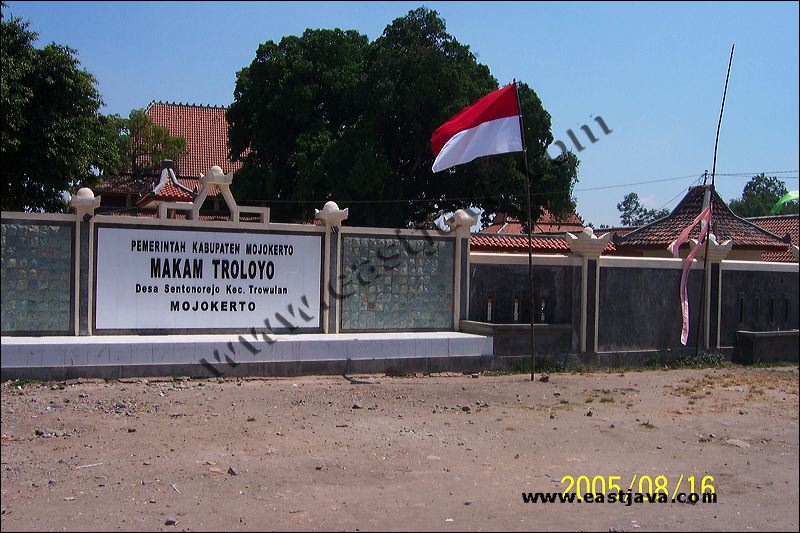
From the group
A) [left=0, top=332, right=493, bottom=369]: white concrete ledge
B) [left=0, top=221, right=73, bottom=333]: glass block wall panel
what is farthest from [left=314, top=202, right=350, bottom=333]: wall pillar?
[left=0, top=221, right=73, bottom=333]: glass block wall panel

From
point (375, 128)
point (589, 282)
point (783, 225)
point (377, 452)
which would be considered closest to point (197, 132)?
point (375, 128)

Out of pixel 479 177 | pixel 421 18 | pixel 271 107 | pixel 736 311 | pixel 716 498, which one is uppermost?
pixel 421 18

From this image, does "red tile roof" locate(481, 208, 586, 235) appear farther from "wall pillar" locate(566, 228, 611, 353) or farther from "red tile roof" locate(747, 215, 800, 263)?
"wall pillar" locate(566, 228, 611, 353)

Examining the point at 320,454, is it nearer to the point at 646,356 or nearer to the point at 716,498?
the point at 716,498

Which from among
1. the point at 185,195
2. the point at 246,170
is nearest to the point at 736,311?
the point at 185,195

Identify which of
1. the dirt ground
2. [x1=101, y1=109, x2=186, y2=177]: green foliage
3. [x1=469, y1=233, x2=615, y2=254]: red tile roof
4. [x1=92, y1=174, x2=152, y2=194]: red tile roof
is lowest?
the dirt ground

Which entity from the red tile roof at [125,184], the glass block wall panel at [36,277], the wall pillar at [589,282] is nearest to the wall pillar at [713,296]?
the wall pillar at [589,282]

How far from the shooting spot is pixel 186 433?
812 cm

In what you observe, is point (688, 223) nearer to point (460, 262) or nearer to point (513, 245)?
point (513, 245)

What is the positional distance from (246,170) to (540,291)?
1477cm

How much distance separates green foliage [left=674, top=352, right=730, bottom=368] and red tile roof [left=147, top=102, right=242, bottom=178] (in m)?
25.3

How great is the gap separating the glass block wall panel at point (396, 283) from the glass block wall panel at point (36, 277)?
13.4 ft

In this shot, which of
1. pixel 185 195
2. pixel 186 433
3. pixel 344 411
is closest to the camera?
pixel 186 433

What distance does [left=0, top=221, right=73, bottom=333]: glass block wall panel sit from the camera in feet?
35.8
